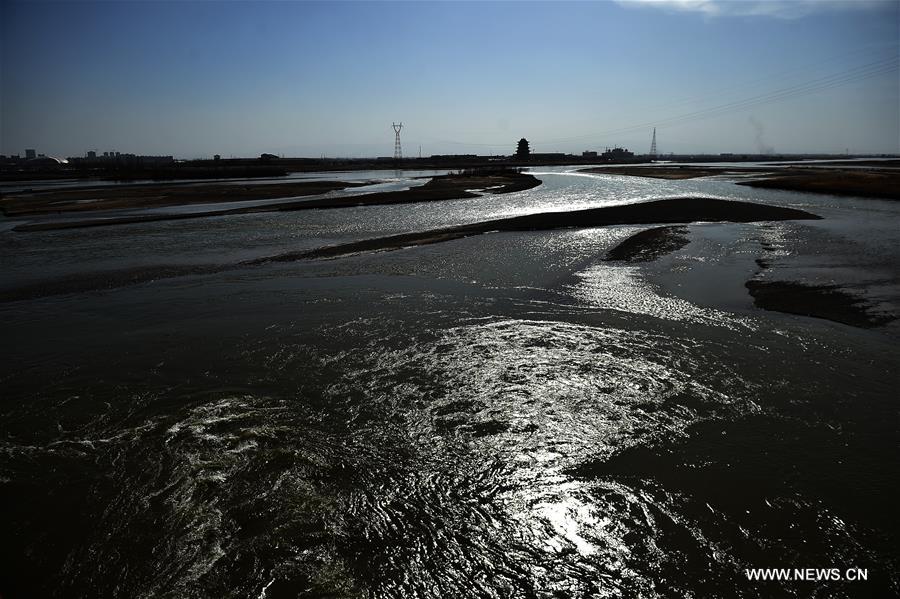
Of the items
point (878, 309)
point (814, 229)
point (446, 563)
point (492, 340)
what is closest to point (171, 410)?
point (446, 563)

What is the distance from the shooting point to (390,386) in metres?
8.38

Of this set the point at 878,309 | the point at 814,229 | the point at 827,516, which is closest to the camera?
the point at 827,516

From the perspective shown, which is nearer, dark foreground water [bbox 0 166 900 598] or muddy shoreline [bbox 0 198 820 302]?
dark foreground water [bbox 0 166 900 598]

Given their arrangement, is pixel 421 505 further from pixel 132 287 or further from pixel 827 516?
pixel 132 287

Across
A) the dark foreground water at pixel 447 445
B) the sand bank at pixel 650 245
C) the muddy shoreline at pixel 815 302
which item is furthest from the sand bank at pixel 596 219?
the muddy shoreline at pixel 815 302

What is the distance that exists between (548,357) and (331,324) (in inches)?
219

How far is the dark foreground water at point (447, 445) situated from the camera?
482 centimetres

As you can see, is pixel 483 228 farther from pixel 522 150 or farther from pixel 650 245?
pixel 522 150

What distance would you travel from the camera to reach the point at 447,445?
264 inches

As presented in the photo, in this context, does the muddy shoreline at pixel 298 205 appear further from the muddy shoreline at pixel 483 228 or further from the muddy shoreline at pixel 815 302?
the muddy shoreline at pixel 815 302

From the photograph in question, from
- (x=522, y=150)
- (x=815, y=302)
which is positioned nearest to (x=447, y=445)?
(x=815, y=302)

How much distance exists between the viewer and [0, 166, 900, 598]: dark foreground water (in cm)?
482

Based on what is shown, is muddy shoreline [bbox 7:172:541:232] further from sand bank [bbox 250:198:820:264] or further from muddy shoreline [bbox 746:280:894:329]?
muddy shoreline [bbox 746:280:894:329]

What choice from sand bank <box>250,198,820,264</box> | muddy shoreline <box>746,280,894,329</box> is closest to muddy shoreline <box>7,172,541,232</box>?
sand bank <box>250,198,820,264</box>
